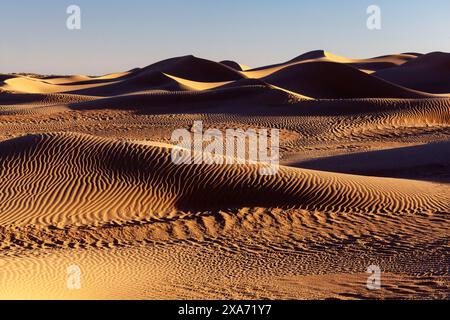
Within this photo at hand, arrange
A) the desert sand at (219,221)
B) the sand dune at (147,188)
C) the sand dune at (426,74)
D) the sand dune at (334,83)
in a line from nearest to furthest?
1. the desert sand at (219,221)
2. the sand dune at (147,188)
3. the sand dune at (334,83)
4. the sand dune at (426,74)

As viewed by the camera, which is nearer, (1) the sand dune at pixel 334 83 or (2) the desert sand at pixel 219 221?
(2) the desert sand at pixel 219 221

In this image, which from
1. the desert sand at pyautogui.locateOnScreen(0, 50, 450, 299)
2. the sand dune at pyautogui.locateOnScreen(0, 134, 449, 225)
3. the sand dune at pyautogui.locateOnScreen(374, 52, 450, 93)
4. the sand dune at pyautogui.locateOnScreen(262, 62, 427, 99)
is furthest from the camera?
the sand dune at pyautogui.locateOnScreen(374, 52, 450, 93)

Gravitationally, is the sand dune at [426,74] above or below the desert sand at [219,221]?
above

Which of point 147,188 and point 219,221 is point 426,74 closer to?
point 147,188

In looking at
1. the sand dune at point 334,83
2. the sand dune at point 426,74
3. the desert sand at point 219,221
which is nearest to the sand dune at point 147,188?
the desert sand at point 219,221

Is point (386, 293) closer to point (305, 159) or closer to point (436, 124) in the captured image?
point (305, 159)

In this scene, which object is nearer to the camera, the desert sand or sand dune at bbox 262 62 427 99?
the desert sand

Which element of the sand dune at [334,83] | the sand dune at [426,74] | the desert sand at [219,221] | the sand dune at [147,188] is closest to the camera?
the desert sand at [219,221]

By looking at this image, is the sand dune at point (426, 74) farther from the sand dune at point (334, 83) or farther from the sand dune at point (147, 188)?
the sand dune at point (147, 188)

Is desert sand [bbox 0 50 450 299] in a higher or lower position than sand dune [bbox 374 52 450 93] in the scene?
lower

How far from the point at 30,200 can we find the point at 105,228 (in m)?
2.42

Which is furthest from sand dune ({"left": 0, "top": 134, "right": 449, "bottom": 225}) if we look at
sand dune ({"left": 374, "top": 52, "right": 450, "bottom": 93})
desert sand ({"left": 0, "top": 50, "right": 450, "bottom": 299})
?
sand dune ({"left": 374, "top": 52, "right": 450, "bottom": 93})

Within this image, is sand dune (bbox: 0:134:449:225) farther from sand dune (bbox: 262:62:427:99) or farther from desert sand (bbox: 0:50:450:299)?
sand dune (bbox: 262:62:427:99)

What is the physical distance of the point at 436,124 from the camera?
93.6ft
